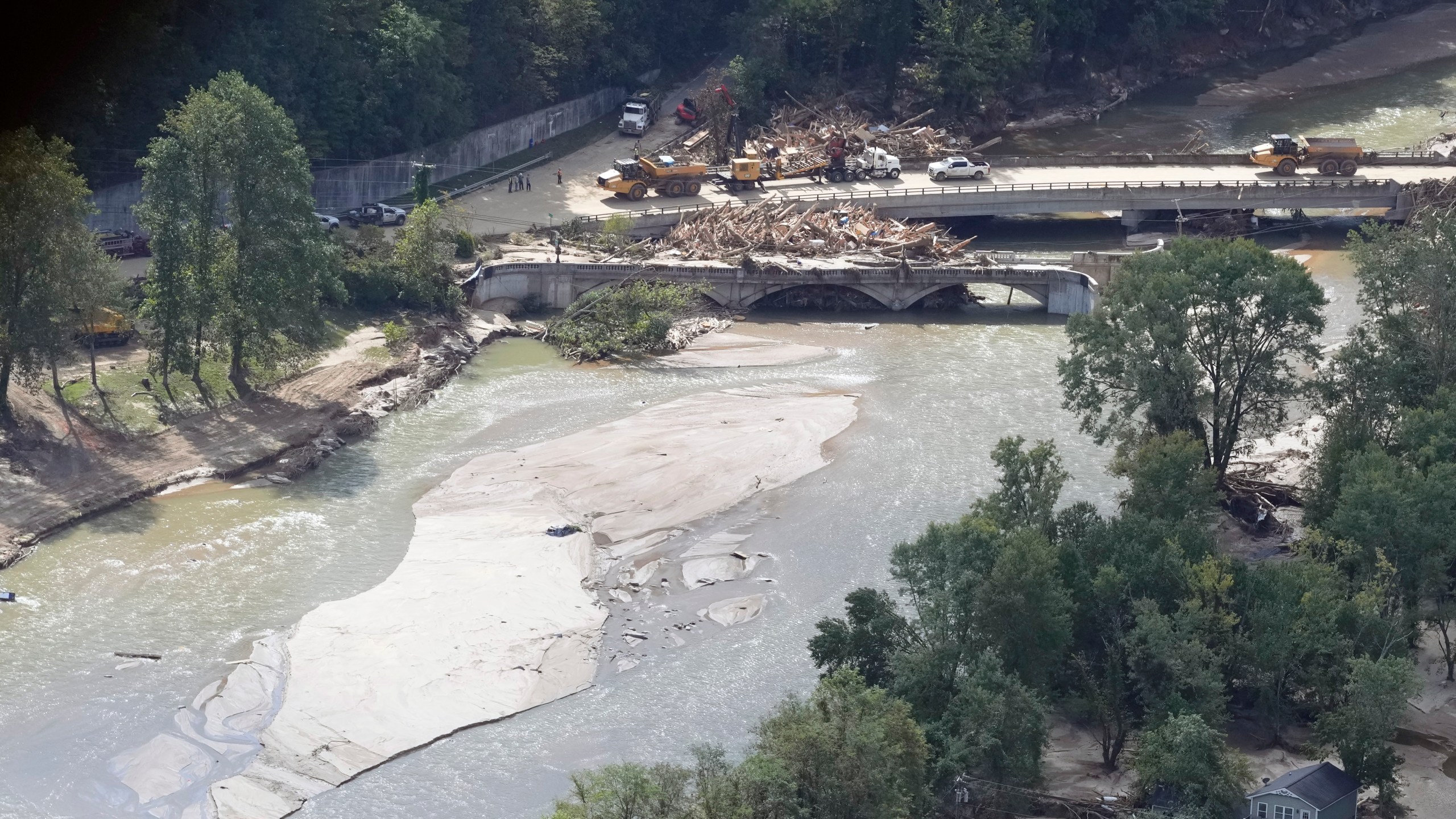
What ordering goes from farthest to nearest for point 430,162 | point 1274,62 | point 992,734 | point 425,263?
point 1274,62, point 430,162, point 425,263, point 992,734

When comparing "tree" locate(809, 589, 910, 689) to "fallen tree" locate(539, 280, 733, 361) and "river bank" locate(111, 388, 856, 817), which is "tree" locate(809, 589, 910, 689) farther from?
"fallen tree" locate(539, 280, 733, 361)

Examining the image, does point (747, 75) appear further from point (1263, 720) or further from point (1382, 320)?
point (1263, 720)

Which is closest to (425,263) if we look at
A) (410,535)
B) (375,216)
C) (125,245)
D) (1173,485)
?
(375,216)

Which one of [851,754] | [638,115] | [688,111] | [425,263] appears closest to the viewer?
[851,754]

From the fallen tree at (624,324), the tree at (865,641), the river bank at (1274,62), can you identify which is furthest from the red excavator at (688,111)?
the tree at (865,641)

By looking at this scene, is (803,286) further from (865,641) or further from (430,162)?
(865,641)

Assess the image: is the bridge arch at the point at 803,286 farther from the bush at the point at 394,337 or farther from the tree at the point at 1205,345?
the tree at the point at 1205,345
